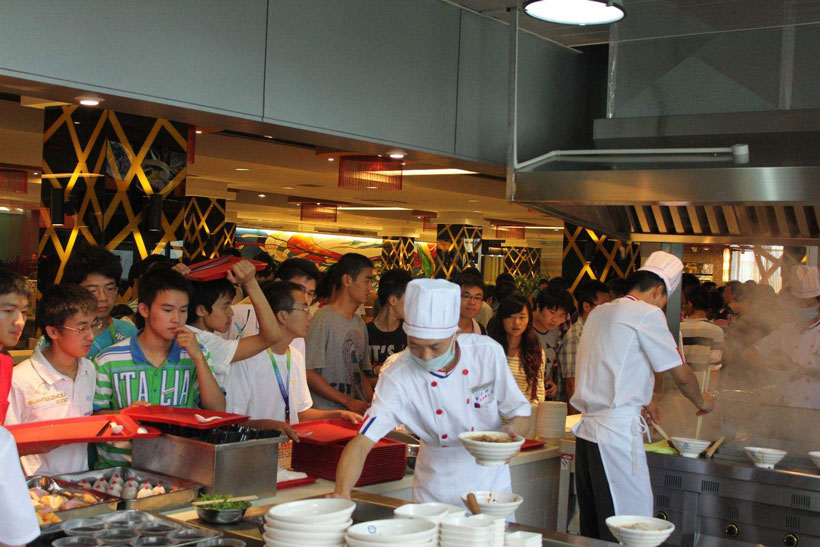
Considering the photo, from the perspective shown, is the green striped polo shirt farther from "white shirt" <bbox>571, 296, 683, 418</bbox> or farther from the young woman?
the young woman

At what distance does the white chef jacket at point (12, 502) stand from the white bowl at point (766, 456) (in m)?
2.83

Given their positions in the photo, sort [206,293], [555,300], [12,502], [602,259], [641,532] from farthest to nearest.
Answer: [602,259] → [555,300] → [206,293] → [641,532] → [12,502]

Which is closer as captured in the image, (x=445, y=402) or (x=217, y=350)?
(x=445, y=402)

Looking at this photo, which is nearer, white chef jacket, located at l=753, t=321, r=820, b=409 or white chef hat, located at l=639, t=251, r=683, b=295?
white chef hat, located at l=639, t=251, r=683, b=295

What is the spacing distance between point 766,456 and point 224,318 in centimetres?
219

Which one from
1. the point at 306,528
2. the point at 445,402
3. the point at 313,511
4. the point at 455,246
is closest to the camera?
the point at 306,528

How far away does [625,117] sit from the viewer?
13.7ft

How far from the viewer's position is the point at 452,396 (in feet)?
8.27

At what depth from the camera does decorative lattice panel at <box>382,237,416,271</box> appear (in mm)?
21422

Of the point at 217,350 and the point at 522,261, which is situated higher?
the point at 522,261

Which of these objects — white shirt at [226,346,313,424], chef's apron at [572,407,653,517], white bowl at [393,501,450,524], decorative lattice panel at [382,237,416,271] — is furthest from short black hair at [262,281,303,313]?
decorative lattice panel at [382,237,416,271]

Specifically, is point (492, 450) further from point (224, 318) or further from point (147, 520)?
point (224, 318)

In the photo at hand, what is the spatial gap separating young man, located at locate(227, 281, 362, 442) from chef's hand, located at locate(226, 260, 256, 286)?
292 millimetres

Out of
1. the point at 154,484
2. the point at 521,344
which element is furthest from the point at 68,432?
the point at 521,344
